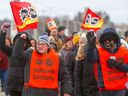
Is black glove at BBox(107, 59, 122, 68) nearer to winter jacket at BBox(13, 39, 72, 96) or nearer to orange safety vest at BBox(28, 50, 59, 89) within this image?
winter jacket at BBox(13, 39, 72, 96)

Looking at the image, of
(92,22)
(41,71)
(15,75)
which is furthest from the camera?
(92,22)

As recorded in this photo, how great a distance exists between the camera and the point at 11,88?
1081 cm

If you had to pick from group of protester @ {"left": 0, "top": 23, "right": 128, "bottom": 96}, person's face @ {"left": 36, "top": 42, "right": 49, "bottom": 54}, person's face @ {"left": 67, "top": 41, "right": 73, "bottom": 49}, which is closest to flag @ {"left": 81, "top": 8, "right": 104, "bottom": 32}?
person's face @ {"left": 67, "top": 41, "right": 73, "bottom": 49}

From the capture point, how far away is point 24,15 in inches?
440

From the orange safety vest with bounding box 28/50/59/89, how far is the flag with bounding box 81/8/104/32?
5263 mm

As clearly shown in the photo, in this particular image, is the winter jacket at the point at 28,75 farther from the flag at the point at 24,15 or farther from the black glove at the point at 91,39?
the flag at the point at 24,15

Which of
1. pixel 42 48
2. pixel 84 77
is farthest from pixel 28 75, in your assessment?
pixel 84 77

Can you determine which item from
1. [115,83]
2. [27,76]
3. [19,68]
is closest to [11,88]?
[19,68]

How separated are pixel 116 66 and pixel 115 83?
0.32 metres

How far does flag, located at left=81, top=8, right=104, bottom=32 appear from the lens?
1478 centimetres

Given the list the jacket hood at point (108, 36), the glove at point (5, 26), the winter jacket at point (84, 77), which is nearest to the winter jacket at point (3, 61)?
the winter jacket at point (84, 77)

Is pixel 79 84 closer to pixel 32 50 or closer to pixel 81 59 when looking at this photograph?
pixel 81 59

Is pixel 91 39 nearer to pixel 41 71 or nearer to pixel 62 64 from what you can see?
pixel 62 64

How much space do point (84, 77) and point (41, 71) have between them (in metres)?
1.75
